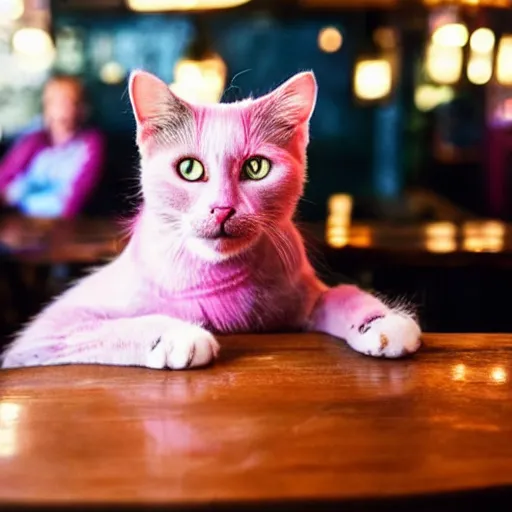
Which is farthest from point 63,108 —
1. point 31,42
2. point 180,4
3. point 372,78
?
point 372,78

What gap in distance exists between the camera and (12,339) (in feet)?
3.90

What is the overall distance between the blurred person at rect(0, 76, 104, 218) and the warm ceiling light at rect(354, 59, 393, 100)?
125 centimetres

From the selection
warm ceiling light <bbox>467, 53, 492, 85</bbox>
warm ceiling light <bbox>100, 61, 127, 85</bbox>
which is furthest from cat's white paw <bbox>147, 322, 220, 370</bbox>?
warm ceiling light <bbox>467, 53, 492, 85</bbox>

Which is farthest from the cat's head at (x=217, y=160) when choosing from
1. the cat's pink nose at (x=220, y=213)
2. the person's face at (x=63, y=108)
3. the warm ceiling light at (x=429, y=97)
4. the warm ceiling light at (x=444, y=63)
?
the warm ceiling light at (x=429, y=97)

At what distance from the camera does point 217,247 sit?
3.48 feet

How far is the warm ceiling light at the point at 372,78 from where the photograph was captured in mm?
2752

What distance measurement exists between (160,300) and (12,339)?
272mm

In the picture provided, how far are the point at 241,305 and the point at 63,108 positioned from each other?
89cm

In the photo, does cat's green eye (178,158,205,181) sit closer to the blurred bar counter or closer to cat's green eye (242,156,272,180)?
cat's green eye (242,156,272,180)

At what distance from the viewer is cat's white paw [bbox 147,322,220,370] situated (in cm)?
99

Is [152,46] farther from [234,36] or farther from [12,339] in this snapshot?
[12,339]

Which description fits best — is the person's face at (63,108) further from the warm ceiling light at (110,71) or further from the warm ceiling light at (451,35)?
the warm ceiling light at (451,35)

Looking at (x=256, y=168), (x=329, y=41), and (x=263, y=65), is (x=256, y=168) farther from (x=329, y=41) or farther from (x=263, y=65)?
(x=329, y=41)

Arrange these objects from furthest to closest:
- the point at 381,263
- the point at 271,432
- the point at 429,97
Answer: the point at 429,97
the point at 381,263
the point at 271,432
